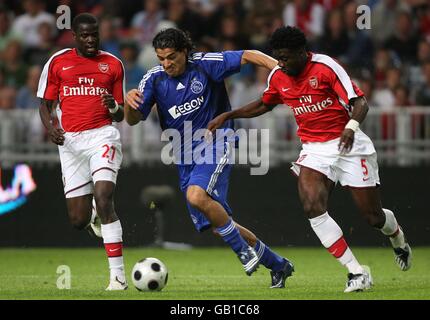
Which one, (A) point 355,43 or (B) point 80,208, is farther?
(A) point 355,43

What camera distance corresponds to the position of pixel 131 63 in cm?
1808

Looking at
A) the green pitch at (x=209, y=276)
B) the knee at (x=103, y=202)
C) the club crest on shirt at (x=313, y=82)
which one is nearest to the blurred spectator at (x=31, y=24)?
the green pitch at (x=209, y=276)

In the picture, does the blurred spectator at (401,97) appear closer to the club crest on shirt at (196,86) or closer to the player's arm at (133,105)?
the club crest on shirt at (196,86)

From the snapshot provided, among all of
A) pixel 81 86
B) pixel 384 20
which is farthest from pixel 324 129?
pixel 384 20

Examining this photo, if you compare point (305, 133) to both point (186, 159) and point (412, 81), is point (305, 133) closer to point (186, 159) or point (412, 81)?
point (186, 159)

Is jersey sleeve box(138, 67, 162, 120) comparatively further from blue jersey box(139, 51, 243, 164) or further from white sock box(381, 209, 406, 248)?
white sock box(381, 209, 406, 248)

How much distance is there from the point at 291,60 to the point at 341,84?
0.50 m

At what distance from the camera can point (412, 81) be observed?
1734cm

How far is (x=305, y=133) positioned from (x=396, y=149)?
579 cm

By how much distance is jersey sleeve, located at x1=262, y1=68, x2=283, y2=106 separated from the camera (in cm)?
1070

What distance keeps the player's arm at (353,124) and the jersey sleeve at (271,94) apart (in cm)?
82

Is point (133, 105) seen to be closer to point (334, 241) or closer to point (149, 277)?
point (149, 277)

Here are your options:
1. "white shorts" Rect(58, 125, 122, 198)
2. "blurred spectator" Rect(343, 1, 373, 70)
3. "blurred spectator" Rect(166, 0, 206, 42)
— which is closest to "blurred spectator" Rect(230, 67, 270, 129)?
"blurred spectator" Rect(343, 1, 373, 70)
